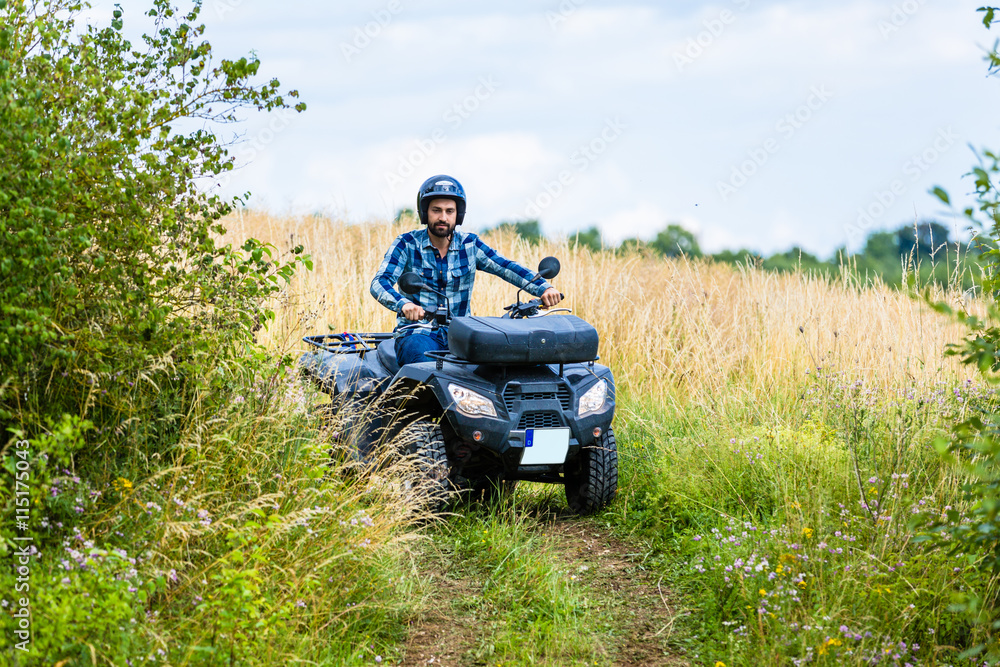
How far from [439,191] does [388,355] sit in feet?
3.47

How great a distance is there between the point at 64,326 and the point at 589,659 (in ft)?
8.60

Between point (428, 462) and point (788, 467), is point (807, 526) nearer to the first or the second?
point (788, 467)

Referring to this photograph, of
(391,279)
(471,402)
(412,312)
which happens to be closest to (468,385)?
(471,402)

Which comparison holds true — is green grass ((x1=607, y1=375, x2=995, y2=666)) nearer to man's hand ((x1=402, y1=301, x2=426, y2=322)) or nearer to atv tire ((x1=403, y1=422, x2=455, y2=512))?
atv tire ((x1=403, y1=422, x2=455, y2=512))

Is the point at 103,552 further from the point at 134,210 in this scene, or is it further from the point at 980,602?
the point at 980,602

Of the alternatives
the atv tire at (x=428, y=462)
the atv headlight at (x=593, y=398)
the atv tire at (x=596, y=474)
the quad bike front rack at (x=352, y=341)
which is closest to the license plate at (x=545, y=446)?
the atv headlight at (x=593, y=398)

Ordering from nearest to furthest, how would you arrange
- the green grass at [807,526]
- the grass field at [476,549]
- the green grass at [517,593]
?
the grass field at [476,549] < the green grass at [807,526] < the green grass at [517,593]

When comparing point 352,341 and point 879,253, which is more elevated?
point 879,253

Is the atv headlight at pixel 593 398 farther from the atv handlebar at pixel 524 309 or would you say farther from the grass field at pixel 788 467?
the grass field at pixel 788 467

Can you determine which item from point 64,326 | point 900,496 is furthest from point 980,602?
point 64,326

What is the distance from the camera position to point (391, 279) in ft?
18.8

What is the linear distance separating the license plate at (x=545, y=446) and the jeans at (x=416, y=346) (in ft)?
2.63

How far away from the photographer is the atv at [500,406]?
4.85 metres

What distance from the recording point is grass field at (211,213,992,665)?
377 cm
